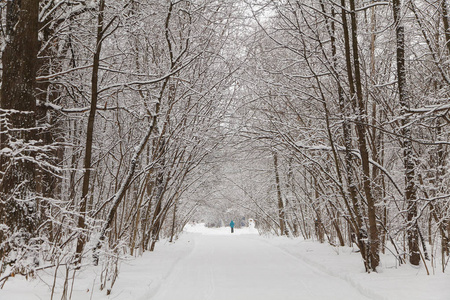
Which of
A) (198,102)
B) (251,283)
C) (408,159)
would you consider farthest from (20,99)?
(408,159)

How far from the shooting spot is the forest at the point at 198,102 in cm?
580

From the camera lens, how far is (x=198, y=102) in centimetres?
1086

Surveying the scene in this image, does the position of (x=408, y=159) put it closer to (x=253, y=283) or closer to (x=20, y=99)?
(x=253, y=283)

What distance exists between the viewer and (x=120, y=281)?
6.78 metres

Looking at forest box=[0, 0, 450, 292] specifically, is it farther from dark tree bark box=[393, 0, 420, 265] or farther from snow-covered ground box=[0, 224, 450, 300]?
snow-covered ground box=[0, 224, 450, 300]

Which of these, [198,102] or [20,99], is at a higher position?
[198,102]

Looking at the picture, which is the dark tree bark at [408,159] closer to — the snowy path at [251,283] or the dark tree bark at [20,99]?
the snowy path at [251,283]

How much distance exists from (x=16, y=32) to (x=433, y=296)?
265 inches

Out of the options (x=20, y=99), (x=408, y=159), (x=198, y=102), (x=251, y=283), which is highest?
(x=198, y=102)

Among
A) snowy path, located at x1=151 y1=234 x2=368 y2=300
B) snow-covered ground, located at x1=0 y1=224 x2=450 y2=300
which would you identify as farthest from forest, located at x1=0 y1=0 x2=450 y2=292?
snowy path, located at x1=151 y1=234 x2=368 y2=300

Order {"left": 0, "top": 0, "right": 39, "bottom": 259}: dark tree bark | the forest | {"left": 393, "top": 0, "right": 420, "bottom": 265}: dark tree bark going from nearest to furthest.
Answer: {"left": 0, "top": 0, "right": 39, "bottom": 259}: dark tree bark, the forest, {"left": 393, "top": 0, "right": 420, "bottom": 265}: dark tree bark

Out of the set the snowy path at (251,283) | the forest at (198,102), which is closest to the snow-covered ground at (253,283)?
the snowy path at (251,283)

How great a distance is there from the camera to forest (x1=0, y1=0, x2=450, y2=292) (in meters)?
5.80

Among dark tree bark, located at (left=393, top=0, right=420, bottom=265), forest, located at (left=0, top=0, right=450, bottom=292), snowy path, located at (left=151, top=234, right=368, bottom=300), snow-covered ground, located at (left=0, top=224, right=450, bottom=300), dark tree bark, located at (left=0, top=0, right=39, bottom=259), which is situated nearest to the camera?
snow-covered ground, located at (left=0, top=224, right=450, bottom=300)
